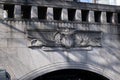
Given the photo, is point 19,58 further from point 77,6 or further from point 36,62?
point 77,6

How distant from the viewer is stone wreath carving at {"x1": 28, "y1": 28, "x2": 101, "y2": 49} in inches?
647

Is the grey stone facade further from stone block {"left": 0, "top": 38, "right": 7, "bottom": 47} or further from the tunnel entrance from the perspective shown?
the tunnel entrance

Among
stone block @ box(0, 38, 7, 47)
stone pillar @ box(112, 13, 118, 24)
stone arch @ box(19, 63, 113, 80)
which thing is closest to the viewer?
stone block @ box(0, 38, 7, 47)

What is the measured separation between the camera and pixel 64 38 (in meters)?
17.0

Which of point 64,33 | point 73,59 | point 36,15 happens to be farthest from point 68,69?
point 36,15

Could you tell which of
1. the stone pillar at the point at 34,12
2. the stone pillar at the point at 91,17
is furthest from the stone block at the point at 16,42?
the stone pillar at the point at 91,17

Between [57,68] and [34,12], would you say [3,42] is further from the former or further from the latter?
[57,68]

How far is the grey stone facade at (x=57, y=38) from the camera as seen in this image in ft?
52.4

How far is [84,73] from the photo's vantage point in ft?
60.2

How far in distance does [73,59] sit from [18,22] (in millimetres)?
3348

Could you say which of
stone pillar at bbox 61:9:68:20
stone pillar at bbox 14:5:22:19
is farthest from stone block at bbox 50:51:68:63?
stone pillar at bbox 14:5:22:19

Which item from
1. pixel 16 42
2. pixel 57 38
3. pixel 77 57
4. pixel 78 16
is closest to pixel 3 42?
pixel 16 42

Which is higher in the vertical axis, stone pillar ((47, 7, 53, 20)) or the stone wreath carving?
stone pillar ((47, 7, 53, 20))

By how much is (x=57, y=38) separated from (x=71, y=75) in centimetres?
241
